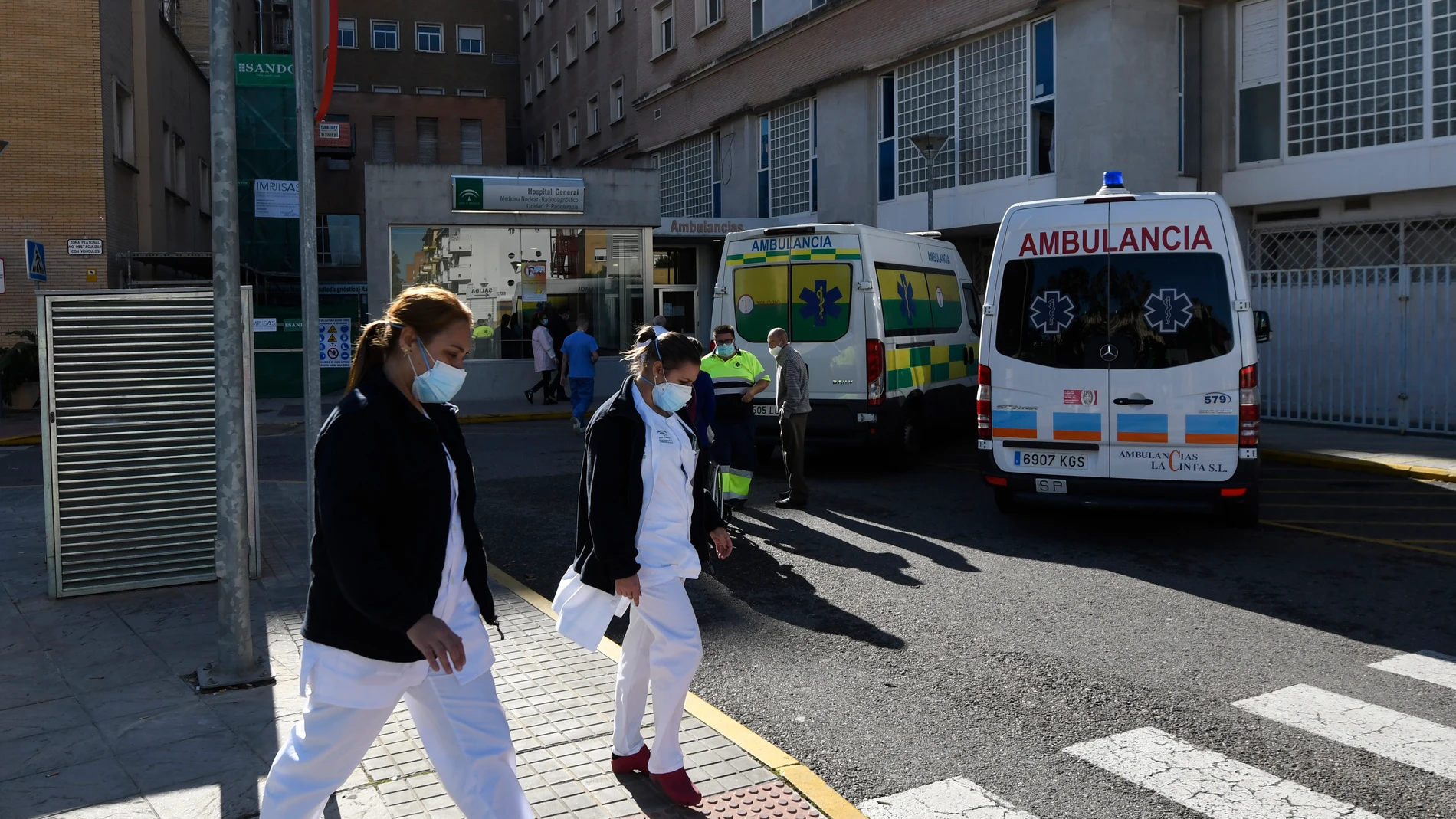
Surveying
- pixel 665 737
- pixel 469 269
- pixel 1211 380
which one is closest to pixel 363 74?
pixel 469 269

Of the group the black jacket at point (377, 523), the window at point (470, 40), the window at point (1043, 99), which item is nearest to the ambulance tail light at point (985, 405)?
the black jacket at point (377, 523)

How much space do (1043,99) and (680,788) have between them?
17.0 meters

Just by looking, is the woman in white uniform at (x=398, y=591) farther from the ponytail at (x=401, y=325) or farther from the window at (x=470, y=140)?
the window at (x=470, y=140)

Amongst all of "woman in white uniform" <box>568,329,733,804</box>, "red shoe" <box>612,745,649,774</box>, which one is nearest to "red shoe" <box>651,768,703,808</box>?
"woman in white uniform" <box>568,329,733,804</box>

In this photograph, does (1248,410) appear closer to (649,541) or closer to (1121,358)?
(1121,358)

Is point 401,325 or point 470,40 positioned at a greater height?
point 470,40

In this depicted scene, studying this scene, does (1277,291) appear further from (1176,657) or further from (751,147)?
(751,147)

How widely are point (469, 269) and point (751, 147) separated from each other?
871cm

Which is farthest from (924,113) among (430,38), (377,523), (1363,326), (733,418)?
(430,38)

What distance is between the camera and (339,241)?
44062 millimetres

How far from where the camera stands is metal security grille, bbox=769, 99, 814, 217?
26141 millimetres

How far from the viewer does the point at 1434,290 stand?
14477 mm

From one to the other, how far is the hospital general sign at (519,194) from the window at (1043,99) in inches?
339

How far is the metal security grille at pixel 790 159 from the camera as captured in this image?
26141 millimetres
